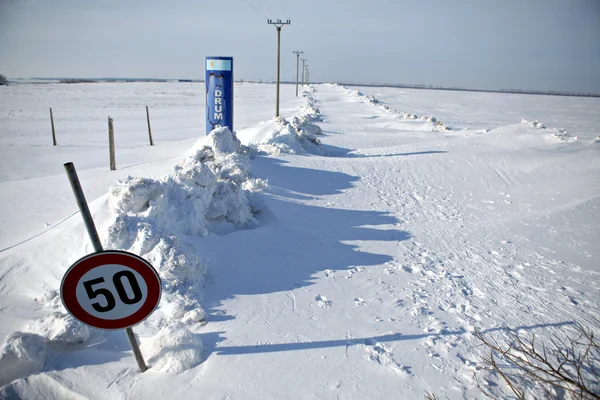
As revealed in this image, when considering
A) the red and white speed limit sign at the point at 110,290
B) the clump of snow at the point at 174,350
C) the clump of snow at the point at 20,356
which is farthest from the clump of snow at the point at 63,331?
the red and white speed limit sign at the point at 110,290

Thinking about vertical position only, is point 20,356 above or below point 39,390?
above

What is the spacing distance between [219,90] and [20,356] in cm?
865

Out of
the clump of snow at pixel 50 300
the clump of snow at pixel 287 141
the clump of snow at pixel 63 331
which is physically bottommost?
the clump of snow at pixel 50 300

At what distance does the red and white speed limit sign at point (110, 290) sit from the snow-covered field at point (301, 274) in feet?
2.73

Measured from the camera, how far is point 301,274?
4.91 metres

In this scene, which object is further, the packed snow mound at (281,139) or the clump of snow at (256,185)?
the packed snow mound at (281,139)

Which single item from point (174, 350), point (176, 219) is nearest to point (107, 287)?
point (174, 350)

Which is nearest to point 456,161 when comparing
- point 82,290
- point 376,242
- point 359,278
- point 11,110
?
point 376,242

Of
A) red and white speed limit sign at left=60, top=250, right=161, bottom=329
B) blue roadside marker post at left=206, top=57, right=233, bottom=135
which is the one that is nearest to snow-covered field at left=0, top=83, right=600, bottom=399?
red and white speed limit sign at left=60, top=250, right=161, bottom=329

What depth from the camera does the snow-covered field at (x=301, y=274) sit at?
3.06 metres

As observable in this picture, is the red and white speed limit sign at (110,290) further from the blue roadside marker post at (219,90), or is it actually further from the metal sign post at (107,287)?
the blue roadside marker post at (219,90)

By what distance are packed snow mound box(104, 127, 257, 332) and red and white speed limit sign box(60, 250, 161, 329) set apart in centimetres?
132

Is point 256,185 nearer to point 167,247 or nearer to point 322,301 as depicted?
point 167,247

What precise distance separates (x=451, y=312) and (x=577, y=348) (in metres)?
1.25
